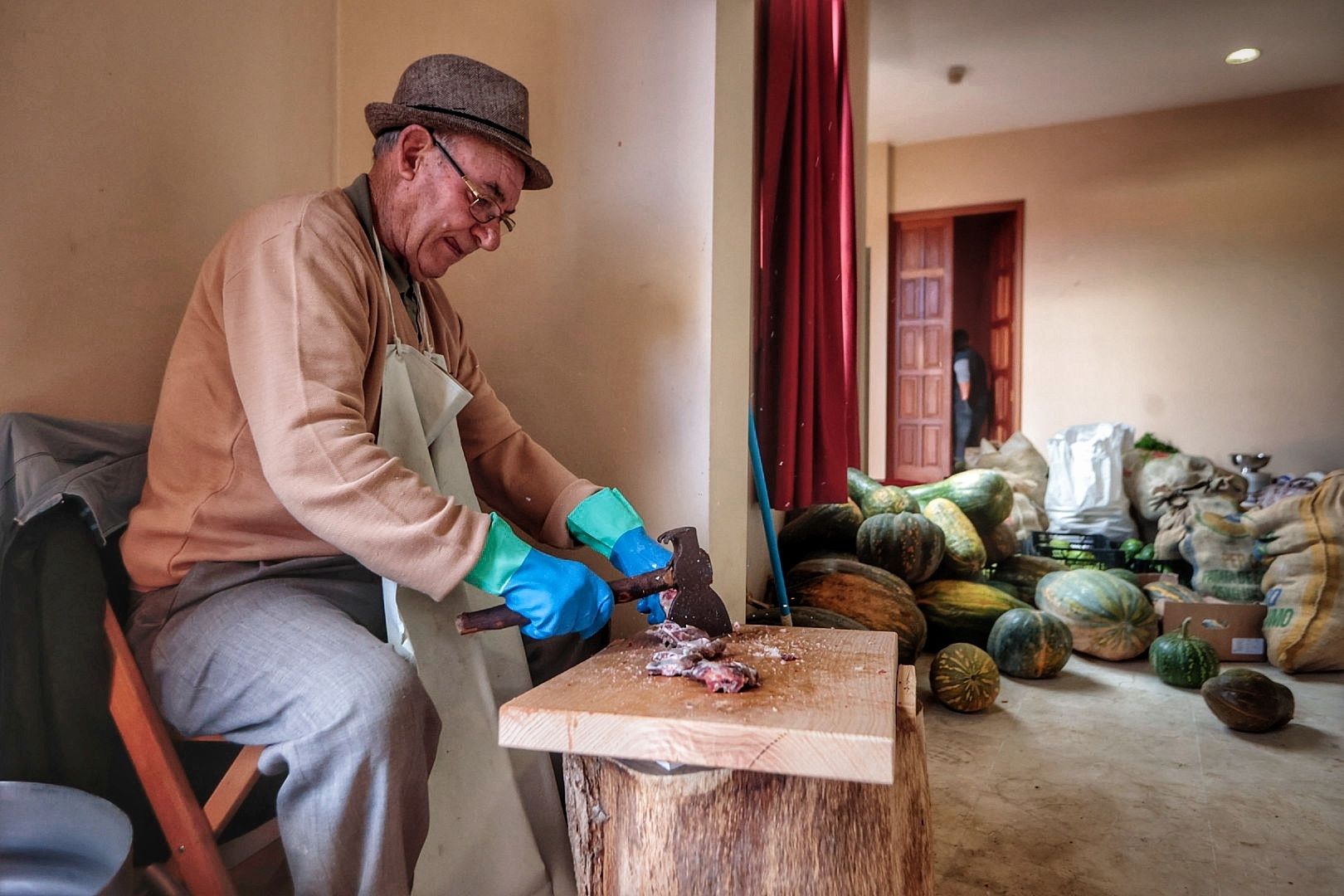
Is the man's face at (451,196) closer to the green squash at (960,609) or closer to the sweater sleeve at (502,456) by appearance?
the sweater sleeve at (502,456)

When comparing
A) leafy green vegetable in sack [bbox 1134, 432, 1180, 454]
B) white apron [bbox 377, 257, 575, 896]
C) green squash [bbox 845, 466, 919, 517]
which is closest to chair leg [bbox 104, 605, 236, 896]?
white apron [bbox 377, 257, 575, 896]

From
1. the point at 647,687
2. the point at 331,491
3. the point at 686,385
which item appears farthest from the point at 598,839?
the point at 686,385

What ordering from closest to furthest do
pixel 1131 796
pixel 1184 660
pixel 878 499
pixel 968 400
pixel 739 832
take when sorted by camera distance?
1. pixel 739 832
2. pixel 1131 796
3. pixel 1184 660
4. pixel 878 499
5. pixel 968 400

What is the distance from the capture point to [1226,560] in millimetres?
5188

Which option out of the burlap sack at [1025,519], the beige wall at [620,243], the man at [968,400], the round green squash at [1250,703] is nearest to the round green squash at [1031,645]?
A: the round green squash at [1250,703]

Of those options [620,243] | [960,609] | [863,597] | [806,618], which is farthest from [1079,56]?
[620,243]

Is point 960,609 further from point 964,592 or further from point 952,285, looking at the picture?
point 952,285

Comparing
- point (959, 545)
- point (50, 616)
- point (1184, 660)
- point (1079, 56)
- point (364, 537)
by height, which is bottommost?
point (1184, 660)

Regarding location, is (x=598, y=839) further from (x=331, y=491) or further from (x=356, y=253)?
(x=356, y=253)

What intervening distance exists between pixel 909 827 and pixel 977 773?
1.52 meters

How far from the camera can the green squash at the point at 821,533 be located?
4594 mm

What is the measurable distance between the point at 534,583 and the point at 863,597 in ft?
8.44

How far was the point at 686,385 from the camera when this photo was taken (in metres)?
2.30

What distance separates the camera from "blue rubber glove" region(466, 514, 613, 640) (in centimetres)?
157
